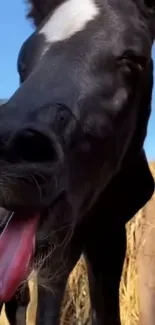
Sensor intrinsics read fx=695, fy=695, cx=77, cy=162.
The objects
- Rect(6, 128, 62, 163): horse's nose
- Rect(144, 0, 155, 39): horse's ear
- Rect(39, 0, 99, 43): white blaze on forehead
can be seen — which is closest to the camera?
Rect(6, 128, 62, 163): horse's nose

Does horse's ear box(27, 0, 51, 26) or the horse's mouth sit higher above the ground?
horse's ear box(27, 0, 51, 26)

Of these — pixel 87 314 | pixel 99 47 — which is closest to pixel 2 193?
pixel 99 47

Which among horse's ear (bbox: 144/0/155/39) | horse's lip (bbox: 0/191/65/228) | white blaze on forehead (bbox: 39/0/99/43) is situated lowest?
horse's lip (bbox: 0/191/65/228)

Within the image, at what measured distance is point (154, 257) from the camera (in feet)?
12.2

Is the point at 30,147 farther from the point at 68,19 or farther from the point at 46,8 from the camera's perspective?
the point at 46,8

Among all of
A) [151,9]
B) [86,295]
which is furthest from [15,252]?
[86,295]

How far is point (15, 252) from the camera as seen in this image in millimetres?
1563

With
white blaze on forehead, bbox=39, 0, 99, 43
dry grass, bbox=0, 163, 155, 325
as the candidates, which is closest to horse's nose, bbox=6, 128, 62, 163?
white blaze on forehead, bbox=39, 0, 99, 43

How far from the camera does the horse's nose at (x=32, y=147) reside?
1510 millimetres

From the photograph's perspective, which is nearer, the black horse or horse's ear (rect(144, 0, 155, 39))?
the black horse

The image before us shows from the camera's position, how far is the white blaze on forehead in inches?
80.4

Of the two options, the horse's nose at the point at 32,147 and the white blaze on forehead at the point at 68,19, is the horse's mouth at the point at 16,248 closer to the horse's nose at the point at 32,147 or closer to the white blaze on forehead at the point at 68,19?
the horse's nose at the point at 32,147

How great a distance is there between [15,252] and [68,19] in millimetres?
821

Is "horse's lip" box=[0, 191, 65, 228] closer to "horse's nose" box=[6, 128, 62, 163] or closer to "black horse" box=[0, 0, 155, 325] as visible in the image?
"black horse" box=[0, 0, 155, 325]
